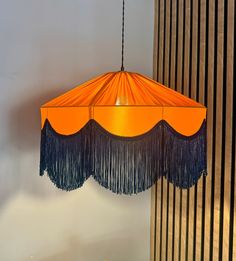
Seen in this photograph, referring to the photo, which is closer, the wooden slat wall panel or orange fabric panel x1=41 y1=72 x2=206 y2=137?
orange fabric panel x1=41 y1=72 x2=206 y2=137

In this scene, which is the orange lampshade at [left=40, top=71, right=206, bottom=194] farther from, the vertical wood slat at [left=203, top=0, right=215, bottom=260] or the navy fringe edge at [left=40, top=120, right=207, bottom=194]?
the vertical wood slat at [left=203, top=0, right=215, bottom=260]

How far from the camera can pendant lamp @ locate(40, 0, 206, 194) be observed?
1114 millimetres

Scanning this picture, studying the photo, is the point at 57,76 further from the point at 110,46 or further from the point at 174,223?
the point at 174,223

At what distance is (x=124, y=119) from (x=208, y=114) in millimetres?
792

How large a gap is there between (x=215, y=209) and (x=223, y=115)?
1.63 feet

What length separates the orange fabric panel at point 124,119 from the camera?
3.64 ft

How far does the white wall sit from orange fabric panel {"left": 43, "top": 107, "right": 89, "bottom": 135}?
0.61 m

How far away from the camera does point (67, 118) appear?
1200 mm

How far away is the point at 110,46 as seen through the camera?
208cm

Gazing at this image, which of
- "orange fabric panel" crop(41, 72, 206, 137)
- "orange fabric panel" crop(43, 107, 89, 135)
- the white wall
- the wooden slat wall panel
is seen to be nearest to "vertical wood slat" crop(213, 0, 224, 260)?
the wooden slat wall panel

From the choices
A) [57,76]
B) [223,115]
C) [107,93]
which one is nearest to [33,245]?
[57,76]

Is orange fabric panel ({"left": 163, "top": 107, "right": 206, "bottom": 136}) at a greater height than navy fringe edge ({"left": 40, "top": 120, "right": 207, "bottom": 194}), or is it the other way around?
orange fabric panel ({"left": 163, "top": 107, "right": 206, "bottom": 136})

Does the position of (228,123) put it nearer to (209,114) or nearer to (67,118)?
(209,114)

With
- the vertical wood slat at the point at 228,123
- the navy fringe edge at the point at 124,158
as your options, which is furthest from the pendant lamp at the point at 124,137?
the vertical wood slat at the point at 228,123
